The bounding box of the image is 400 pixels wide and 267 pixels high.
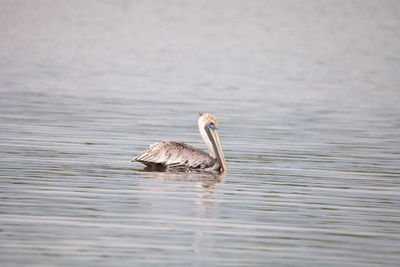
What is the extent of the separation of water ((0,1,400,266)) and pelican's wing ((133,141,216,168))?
27 centimetres

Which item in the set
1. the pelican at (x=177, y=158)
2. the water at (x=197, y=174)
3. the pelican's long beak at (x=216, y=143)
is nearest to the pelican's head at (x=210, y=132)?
the pelican's long beak at (x=216, y=143)

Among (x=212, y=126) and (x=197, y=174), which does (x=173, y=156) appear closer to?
(x=197, y=174)

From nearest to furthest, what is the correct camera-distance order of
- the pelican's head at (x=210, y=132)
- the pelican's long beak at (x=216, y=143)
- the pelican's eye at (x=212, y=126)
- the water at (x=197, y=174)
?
1. the water at (x=197, y=174)
2. the pelican's long beak at (x=216, y=143)
3. the pelican's head at (x=210, y=132)
4. the pelican's eye at (x=212, y=126)

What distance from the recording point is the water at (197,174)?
8.85 meters

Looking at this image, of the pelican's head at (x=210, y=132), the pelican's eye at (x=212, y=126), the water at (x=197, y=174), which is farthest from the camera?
the pelican's eye at (x=212, y=126)

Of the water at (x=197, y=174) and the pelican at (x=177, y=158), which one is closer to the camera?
the water at (x=197, y=174)

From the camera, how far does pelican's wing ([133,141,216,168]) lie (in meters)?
13.1

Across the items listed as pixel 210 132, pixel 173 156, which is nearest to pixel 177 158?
pixel 173 156

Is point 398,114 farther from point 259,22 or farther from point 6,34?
point 259,22

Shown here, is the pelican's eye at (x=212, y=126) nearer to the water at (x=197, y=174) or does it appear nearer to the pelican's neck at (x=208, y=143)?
the pelican's neck at (x=208, y=143)

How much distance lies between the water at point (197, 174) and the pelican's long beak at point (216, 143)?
0.33 metres

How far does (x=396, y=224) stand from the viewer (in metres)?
10.2

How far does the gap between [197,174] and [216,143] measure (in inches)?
31.9

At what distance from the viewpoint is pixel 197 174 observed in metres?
13.1
